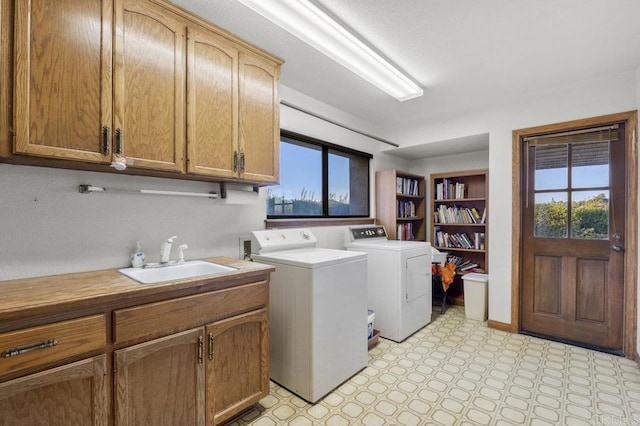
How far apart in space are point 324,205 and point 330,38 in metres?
1.70

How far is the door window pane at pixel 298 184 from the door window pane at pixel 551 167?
2192 millimetres

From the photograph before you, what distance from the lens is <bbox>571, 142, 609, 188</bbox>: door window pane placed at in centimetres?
260

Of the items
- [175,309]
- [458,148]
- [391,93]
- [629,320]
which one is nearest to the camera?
[175,309]

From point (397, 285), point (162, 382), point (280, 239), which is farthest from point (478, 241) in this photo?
point (162, 382)

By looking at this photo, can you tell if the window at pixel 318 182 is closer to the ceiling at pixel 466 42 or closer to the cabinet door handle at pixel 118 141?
the ceiling at pixel 466 42

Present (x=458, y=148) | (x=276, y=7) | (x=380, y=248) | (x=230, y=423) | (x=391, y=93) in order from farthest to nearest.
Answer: (x=458, y=148) < (x=380, y=248) < (x=391, y=93) < (x=230, y=423) < (x=276, y=7)

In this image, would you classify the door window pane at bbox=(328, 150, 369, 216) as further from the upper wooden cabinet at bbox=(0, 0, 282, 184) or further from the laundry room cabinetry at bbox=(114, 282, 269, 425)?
the laundry room cabinetry at bbox=(114, 282, 269, 425)

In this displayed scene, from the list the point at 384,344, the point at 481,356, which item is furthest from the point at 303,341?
the point at 481,356

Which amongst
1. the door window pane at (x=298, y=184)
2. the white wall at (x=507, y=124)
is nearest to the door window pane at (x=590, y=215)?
the white wall at (x=507, y=124)

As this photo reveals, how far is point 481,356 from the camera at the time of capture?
2480 mm

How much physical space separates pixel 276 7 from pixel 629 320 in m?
3.56

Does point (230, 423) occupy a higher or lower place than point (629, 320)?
lower

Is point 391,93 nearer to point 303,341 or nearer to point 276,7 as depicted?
point 276,7

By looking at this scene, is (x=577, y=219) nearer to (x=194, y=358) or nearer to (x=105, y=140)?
(x=194, y=358)
